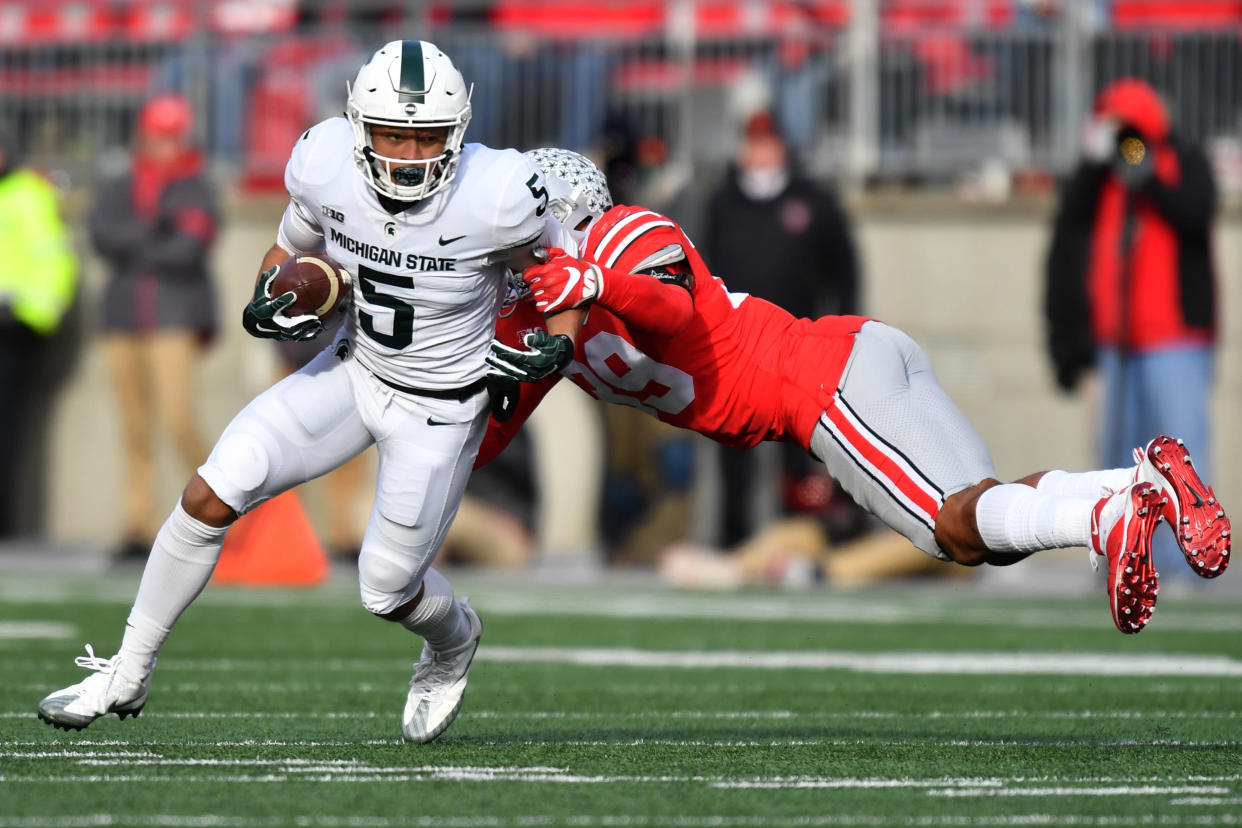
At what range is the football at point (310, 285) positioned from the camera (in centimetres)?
509

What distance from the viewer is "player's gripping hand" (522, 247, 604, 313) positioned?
4965 mm

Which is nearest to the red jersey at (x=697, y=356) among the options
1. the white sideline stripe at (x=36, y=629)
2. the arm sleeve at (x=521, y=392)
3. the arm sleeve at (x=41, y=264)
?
the arm sleeve at (x=521, y=392)

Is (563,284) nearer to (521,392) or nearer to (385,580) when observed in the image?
(521,392)

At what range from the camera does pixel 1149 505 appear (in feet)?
15.5

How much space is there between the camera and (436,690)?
5504 mm

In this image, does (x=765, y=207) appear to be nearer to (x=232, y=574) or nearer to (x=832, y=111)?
(x=832, y=111)

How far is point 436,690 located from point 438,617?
7.1 inches

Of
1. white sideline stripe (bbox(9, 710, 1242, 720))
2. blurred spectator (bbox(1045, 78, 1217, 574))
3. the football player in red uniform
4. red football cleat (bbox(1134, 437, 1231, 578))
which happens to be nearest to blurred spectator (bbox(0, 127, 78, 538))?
blurred spectator (bbox(1045, 78, 1217, 574))

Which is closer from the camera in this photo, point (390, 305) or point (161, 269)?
point (390, 305)

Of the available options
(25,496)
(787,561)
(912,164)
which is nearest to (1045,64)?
(912,164)

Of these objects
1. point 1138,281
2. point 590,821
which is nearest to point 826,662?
point 1138,281

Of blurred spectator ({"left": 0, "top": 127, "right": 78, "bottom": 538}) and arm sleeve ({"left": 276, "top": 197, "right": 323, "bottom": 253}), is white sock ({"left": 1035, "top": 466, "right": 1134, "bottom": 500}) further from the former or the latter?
blurred spectator ({"left": 0, "top": 127, "right": 78, "bottom": 538})

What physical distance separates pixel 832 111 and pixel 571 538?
9.39 ft

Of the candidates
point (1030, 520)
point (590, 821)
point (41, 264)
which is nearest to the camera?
point (590, 821)
